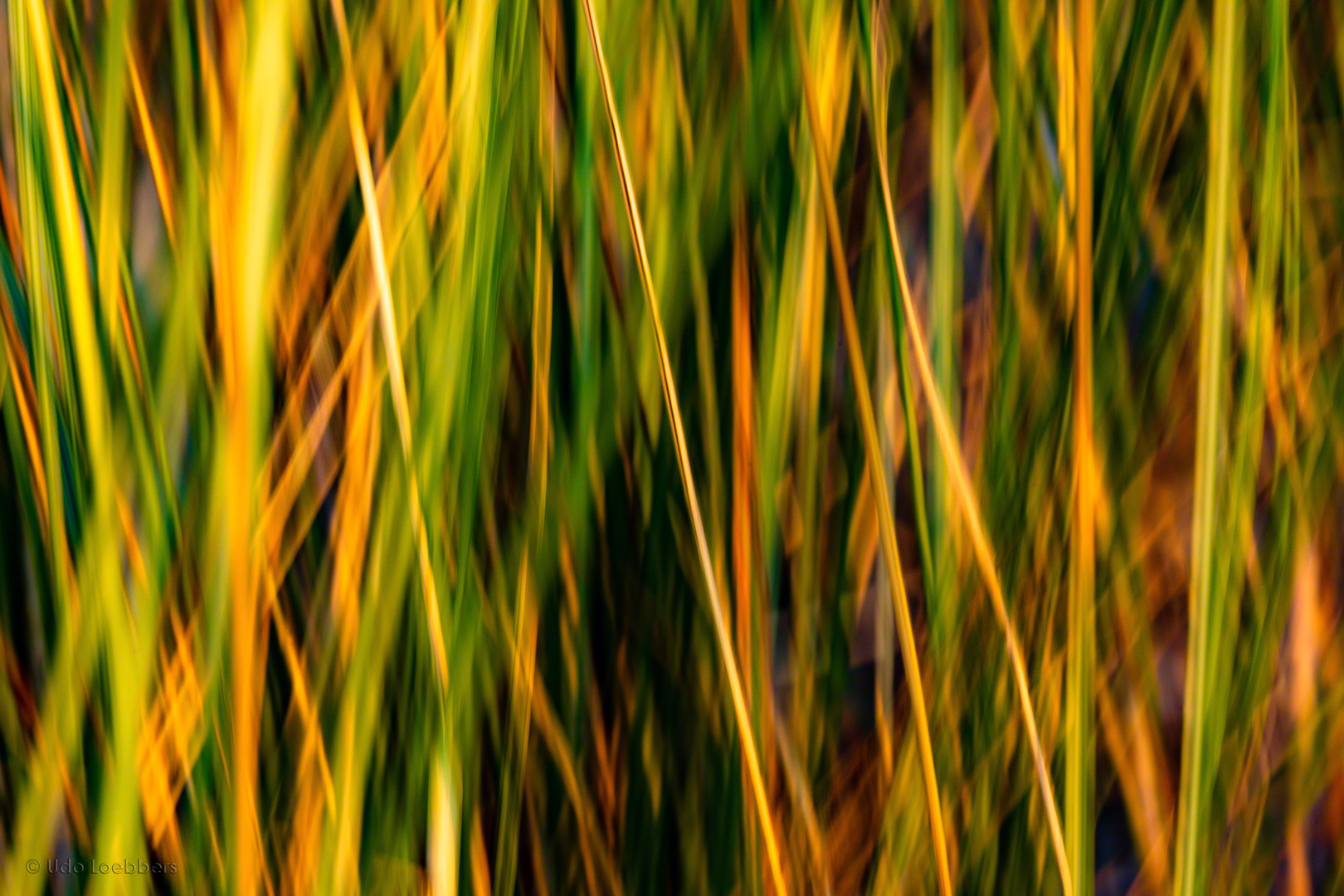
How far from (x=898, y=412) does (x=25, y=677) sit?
1.35 ft

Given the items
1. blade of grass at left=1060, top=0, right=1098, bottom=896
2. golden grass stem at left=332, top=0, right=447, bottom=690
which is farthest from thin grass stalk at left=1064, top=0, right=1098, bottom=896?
golden grass stem at left=332, top=0, right=447, bottom=690

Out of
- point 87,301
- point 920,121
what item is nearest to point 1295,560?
point 920,121

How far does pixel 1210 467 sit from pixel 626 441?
236 millimetres

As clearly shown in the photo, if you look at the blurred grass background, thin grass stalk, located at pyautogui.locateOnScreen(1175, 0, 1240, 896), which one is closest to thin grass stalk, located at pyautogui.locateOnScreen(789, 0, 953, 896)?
the blurred grass background

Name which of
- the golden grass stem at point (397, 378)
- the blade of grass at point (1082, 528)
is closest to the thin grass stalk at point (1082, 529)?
the blade of grass at point (1082, 528)

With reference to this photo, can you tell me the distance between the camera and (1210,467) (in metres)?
0.39

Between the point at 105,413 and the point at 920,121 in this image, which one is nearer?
the point at 105,413

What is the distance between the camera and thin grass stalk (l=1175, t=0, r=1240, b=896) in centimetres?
38

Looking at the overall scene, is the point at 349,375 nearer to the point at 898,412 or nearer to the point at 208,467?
the point at 208,467

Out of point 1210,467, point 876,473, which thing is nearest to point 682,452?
point 876,473

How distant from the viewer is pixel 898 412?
19.1 inches

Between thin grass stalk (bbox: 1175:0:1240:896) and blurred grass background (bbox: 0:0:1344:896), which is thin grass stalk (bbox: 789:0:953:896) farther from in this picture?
thin grass stalk (bbox: 1175:0:1240:896)

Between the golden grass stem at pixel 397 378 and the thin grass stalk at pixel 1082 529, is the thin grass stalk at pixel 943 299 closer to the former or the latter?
the thin grass stalk at pixel 1082 529

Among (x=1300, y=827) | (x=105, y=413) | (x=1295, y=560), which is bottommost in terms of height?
(x=1300, y=827)
